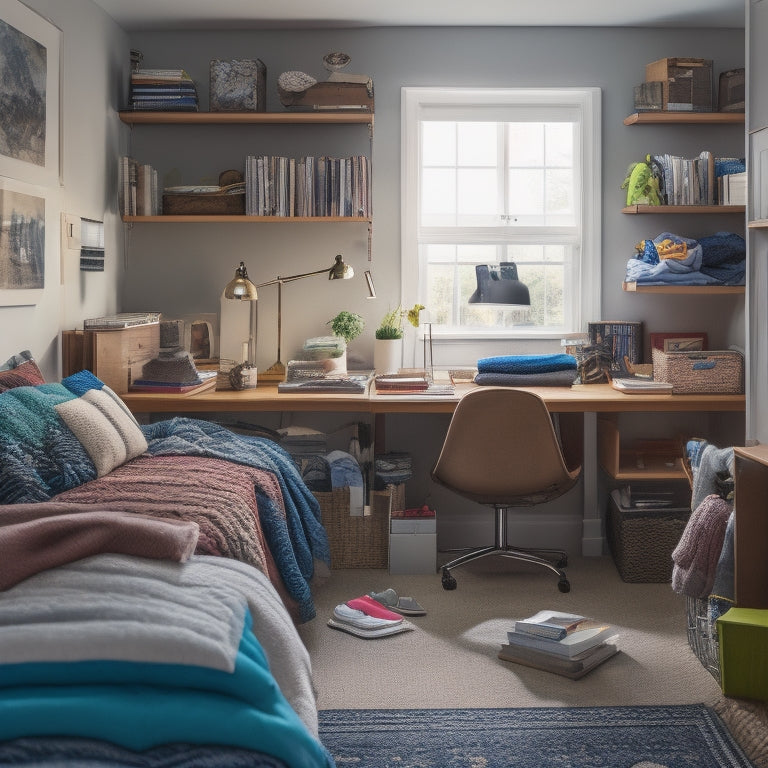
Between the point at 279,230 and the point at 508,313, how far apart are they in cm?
119

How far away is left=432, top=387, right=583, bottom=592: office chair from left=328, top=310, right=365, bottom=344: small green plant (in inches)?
34.8

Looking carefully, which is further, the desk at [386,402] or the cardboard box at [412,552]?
the cardboard box at [412,552]

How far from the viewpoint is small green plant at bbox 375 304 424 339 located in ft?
14.9

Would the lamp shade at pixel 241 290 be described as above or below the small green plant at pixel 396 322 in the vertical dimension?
above

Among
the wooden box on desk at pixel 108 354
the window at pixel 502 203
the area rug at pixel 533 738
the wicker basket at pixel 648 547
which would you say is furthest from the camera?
the window at pixel 502 203

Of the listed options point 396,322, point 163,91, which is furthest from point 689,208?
point 163,91

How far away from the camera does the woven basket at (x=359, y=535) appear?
4.25m

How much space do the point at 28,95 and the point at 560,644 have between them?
2.66m

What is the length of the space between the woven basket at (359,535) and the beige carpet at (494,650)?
2.8 inches

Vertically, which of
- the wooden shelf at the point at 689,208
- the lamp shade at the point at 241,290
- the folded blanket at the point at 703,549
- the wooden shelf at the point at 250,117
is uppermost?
the wooden shelf at the point at 250,117

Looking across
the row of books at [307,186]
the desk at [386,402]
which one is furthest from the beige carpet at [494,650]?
the row of books at [307,186]

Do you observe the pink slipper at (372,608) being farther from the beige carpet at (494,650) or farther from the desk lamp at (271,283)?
the desk lamp at (271,283)

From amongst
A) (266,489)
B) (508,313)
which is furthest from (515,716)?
(508,313)

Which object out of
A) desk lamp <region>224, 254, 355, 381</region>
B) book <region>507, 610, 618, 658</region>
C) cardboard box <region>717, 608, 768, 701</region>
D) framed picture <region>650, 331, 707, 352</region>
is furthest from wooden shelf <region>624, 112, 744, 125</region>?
cardboard box <region>717, 608, 768, 701</region>
